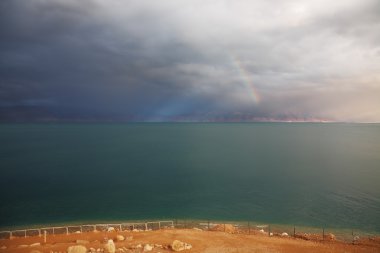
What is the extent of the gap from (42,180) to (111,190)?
26.5 metres

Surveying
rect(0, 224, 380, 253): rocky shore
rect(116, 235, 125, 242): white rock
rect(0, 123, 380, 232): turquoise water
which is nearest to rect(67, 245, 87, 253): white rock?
rect(0, 224, 380, 253): rocky shore

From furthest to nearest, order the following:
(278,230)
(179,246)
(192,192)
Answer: (192,192)
(278,230)
(179,246)

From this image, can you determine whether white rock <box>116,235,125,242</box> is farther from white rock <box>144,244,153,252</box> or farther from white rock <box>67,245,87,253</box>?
white rock <box>67,245,87,253</box>

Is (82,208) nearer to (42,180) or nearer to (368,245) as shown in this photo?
(42,180)

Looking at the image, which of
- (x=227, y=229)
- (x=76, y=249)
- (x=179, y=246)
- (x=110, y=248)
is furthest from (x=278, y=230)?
(x=76, y=249)

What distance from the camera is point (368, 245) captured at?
38.6 metres

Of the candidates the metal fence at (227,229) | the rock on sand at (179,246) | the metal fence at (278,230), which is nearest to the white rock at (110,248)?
the rock on sand at (179,246)

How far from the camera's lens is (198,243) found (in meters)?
37.1

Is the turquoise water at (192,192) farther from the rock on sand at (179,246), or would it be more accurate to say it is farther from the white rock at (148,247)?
the white rock at (148,247)

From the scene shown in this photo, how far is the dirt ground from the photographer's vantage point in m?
34.7

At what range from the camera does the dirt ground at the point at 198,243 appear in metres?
34.7

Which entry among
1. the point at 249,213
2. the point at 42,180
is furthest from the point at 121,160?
the point at 249,213

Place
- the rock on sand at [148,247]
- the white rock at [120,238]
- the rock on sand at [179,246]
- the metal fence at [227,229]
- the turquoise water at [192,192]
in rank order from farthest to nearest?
the turquoise water at [192,192] → the metal fence at [227,229] → the white rock at [120,238] → the rock on sand at [179,246] → the rock on sand at [148,247]

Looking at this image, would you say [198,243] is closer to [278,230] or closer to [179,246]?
[179,246]
